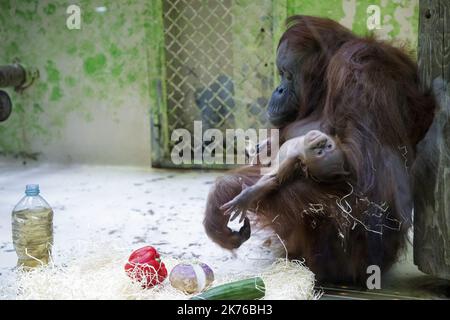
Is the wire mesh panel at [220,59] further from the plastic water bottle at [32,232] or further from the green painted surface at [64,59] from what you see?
the plastic water bottle at [32,232]

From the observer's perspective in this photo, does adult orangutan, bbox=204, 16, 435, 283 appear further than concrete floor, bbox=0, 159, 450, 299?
No

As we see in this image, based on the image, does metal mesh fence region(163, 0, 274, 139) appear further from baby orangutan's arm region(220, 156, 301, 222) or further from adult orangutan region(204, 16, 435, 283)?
baby orangutan's arm region(220, 156, 301, 222)

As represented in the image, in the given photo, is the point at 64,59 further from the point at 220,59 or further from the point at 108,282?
the point at 108,282

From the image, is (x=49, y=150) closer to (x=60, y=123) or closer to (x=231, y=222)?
(x=60, y=123)

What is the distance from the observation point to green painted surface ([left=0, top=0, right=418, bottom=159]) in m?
2.55

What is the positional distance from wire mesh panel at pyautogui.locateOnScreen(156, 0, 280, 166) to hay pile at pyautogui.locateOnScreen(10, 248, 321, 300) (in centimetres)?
91

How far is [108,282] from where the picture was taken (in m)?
1.93

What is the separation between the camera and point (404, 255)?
2.10 m

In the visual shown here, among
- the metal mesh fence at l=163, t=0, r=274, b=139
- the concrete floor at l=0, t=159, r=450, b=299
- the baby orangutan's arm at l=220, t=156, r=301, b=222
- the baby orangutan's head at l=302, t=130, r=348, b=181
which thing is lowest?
the concrete floor at l=0, t=159, r=450, b=299

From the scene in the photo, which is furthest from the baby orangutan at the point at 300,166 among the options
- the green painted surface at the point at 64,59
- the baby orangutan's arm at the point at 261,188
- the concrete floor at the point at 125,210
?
the green painted surface at the point at 64,59

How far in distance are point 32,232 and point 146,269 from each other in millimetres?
503

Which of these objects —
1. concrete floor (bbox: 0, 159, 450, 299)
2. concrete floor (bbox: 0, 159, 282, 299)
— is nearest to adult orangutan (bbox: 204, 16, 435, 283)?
concrete floor (bbox: 0, 159, 450, 299)

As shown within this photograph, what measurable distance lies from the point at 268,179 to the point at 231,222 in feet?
1.25
